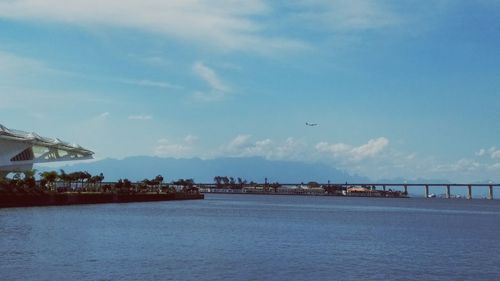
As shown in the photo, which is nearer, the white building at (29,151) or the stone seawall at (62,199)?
the stone seawall at (62,199)

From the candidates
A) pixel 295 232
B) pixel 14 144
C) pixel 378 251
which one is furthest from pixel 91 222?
pixel 14 144

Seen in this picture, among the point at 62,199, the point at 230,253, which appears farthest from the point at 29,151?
the point at 230,253

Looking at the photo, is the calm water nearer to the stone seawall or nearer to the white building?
the stone seawall

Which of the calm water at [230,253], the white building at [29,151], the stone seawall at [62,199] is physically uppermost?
the white building at [29,151]

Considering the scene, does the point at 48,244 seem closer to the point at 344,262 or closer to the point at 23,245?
the point at 23,245

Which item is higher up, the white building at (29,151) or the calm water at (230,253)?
the white building at (29,151)

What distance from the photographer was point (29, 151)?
12888 centimetres

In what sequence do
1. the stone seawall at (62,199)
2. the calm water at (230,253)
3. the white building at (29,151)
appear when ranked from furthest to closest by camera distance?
1. the white building at (29,151)
2. the stone seawall at (62,199)
3. the calm water at (230,253)

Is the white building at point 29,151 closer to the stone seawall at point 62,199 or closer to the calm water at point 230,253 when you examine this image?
the stone seawall at point 62,199

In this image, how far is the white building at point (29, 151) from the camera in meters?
116

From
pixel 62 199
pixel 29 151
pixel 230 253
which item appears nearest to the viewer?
pixel 230 253

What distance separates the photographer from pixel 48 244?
49938 mm

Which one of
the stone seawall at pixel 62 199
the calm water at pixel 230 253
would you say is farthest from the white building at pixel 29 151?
the calm water at pixel 230 253

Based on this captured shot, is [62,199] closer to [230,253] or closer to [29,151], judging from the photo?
[29,151]
